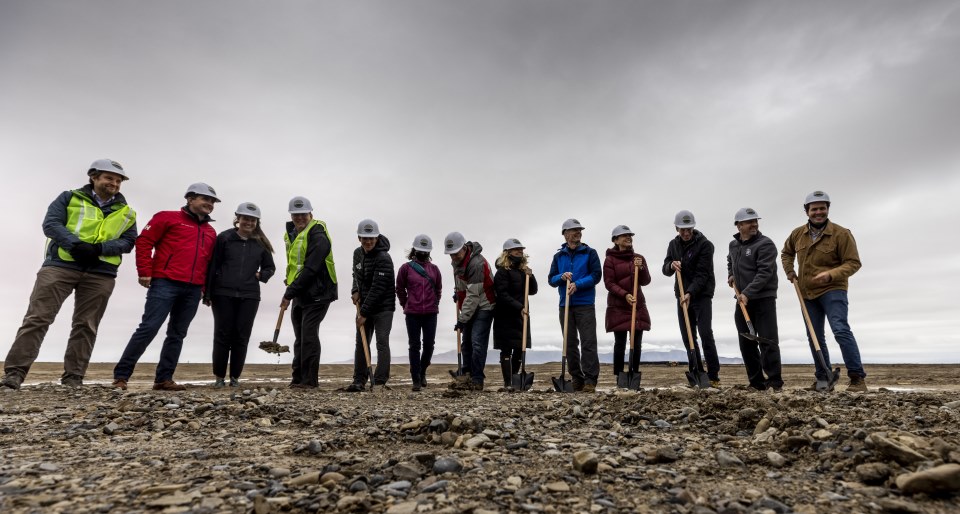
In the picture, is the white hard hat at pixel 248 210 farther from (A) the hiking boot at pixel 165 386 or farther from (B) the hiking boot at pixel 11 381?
(B) the hiking boot at pixel 11 381

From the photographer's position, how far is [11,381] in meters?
6.65

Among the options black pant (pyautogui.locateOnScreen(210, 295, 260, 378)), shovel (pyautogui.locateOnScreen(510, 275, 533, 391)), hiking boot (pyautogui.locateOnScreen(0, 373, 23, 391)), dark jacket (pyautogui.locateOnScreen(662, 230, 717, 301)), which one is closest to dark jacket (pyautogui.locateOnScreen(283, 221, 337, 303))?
black pant (pyautogui.locateOnScreen(210, 295, 260, 378))

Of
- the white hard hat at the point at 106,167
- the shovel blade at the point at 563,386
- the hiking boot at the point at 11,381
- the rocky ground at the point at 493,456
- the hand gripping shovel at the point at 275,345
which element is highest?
the white hard hat at the point at 106,167

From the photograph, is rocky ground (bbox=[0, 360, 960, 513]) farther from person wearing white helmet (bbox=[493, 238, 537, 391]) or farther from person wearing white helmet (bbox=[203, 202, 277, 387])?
person wearing white helmet (bbox=[493, 238, 537, 391])

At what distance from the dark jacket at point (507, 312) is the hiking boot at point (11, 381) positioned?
20.4ft

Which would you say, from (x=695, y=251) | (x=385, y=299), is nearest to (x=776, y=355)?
(x=695, y=251)

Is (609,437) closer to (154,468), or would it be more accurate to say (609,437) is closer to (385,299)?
(154,468)

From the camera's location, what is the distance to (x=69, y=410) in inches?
207

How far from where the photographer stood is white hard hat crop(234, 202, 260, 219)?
805 cm

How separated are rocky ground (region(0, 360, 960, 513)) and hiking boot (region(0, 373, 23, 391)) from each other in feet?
4.59

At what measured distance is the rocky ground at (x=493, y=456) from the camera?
2.59 m

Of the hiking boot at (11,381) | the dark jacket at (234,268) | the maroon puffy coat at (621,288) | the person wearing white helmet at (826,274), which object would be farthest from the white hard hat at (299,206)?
the person wearing white helmet at (826,274)

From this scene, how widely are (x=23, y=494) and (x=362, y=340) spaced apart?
18.4 feet

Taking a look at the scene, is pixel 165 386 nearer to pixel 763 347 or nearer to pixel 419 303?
pixel 419 303
